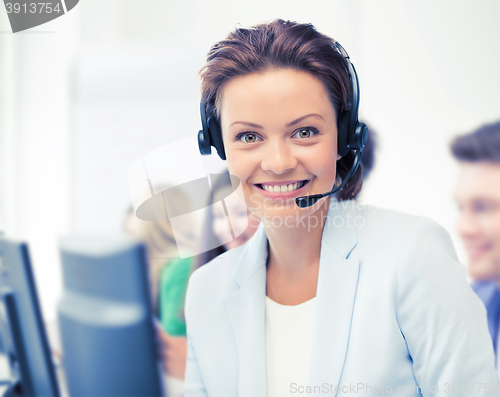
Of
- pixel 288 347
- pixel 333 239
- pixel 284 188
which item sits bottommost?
pixel 288 347

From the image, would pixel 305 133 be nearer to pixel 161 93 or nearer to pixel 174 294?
pixel 174 294

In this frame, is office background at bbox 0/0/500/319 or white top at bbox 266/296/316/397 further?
office background at bbox 0/0/500/319

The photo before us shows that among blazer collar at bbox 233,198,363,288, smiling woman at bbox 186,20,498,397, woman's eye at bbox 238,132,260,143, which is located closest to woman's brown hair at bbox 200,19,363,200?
smiling woman at bbox 186,20,498,397

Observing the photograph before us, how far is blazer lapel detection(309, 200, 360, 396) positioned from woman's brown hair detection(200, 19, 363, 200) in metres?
0.26

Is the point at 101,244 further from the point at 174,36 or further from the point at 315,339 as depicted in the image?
the point at 174,36

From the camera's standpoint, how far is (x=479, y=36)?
1.50 m

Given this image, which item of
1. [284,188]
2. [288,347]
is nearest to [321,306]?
[288,347]

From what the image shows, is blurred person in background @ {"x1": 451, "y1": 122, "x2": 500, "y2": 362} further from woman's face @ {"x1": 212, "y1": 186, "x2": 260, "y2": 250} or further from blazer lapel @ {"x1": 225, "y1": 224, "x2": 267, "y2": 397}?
blazer lapel @ {"x1": 225, "y1": 224, "x2": 267, "y2": 397}

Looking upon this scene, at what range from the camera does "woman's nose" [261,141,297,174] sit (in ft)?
2.28

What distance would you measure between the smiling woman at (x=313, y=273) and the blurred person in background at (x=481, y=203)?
1007 mm

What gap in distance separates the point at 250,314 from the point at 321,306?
176mm

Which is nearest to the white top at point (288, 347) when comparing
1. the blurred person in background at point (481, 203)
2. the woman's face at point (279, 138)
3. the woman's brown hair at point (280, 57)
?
the woman's face at point (279, 138)

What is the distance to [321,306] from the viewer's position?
73 cm

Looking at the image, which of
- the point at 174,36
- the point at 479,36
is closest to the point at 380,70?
the point at 479,36
